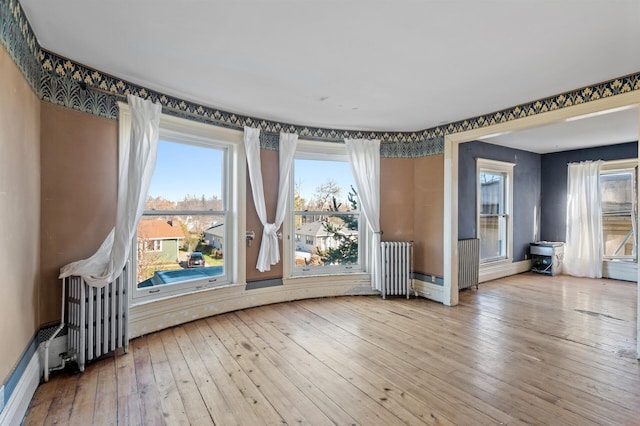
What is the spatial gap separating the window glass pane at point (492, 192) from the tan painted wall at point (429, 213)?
180cm

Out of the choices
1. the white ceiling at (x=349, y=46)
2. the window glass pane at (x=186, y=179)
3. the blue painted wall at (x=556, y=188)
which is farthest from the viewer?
the blue painted wall at (x=556, y=188)

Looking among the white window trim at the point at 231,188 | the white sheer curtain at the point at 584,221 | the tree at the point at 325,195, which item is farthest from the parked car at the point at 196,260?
the white sheer curtain at the point at 584,221

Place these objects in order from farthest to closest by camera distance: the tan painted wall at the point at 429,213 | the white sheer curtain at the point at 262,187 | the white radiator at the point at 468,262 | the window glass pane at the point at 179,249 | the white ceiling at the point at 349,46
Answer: the white radiator at the point at 468,262 → the tan painted wall at the point at 429,213 → the white sheer curtain at the point at 262,187 → the window glass pane at the point at 179,249 → the white ceiling at the point at 349,46

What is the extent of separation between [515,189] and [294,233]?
4927 mm

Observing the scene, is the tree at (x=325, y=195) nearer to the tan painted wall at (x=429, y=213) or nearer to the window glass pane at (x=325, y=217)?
the window glass pane at (x=325, y=217)

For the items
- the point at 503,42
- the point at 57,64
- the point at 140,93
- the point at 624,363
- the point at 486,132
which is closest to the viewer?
the point at 503,42

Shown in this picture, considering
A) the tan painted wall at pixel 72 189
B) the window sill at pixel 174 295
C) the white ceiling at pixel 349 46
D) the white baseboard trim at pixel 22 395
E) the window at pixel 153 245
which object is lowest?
the white baseboard trim at pixel 22 395

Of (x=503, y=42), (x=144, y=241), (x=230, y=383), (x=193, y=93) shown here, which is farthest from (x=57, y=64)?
(x=503, y=42)

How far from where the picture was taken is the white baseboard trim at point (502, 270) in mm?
6152

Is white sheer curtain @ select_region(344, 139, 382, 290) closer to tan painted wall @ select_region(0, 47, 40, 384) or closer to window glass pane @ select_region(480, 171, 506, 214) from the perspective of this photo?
window glass pane @ select_region(480, 171, 506, 214)

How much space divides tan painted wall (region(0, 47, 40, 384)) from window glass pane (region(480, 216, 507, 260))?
6520 millimetres

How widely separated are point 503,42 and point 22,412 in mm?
4174

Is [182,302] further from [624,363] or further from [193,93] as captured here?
[624,363]

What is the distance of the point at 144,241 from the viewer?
11.4 ft
